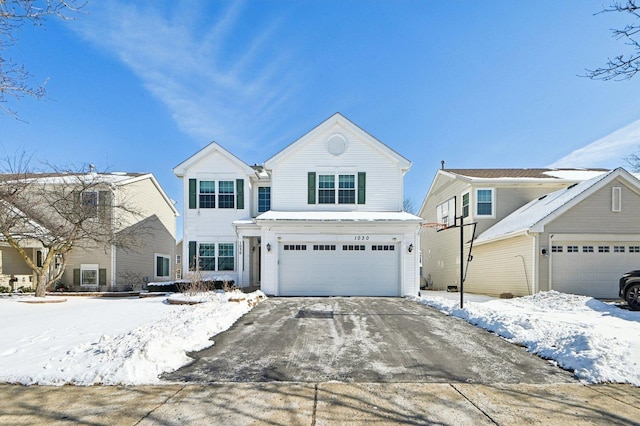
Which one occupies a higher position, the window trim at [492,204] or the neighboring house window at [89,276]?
the window trim at [492,204]

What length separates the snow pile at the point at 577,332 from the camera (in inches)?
200

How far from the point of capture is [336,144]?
16922 mm

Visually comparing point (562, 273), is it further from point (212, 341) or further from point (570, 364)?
point (212, 341)

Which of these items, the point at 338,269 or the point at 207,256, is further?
the point at 207,256

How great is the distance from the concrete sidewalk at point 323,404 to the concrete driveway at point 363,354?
0.99ft

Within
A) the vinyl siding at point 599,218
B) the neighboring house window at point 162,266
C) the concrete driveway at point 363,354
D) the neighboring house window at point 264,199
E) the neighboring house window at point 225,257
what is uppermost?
the neighboring house window at point 264,199

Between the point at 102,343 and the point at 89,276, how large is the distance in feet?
47.8

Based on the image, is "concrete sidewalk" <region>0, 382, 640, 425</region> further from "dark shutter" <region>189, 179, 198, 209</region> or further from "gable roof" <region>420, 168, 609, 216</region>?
"gable roof" <region>420, 168, 609, 216</region>

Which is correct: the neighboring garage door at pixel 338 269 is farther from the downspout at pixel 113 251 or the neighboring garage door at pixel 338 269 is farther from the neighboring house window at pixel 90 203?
the downspout at pixel 113 251

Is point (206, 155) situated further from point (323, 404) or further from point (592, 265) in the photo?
point (592, 265)

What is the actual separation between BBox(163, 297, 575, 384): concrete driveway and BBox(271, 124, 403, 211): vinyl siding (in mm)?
7978

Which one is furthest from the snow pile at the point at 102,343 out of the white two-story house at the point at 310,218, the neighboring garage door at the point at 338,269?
the white two-story house at the point at 310,218

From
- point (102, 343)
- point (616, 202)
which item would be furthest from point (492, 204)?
point (102, 343)

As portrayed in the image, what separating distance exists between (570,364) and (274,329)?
5.34 meters
